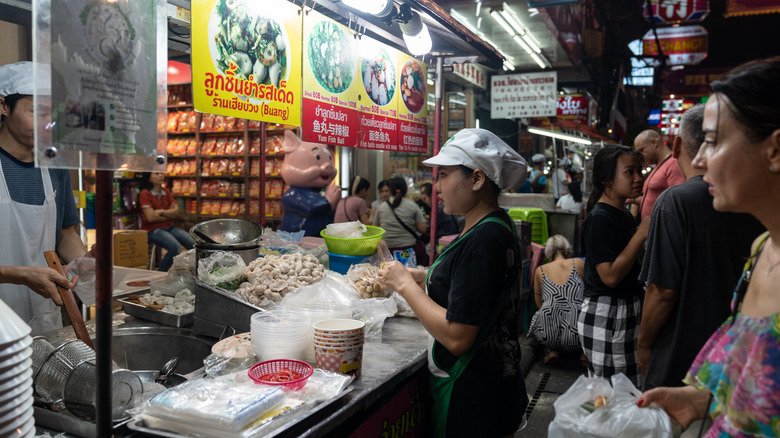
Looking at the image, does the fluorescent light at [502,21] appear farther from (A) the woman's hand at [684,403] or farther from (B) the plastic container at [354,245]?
(A) the woman's hand at [684,403]

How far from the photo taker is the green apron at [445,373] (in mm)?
1960

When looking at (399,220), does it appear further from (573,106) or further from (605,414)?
(573,106)

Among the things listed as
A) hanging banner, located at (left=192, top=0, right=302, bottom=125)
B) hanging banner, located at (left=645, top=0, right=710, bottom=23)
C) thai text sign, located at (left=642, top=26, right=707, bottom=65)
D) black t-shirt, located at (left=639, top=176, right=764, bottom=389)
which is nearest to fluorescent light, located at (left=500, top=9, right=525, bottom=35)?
hanging banner, located at (left=192, top=0, right=302, bottom=125)

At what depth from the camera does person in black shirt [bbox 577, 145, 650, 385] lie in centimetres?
329

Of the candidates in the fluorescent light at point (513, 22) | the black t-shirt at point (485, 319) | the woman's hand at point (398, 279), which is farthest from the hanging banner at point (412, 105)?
the fluorescent light at point (513, 22)

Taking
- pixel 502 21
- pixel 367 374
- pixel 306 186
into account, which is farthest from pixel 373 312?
pixel 502 21

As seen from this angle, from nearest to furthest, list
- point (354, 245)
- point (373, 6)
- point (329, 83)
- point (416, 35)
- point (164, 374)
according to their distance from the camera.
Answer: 1. point (164, 374)
2. point (373, 6)
3. point (354, 245)
4. point (329, 83)
5. point (416, 35)

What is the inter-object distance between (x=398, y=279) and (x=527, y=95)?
28.1 ft

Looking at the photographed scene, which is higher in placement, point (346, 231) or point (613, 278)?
point (346, 231)

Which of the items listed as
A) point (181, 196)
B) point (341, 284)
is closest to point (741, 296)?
point (341, 284)

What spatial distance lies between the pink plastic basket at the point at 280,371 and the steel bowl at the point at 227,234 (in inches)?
45.4

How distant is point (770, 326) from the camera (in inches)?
42.2

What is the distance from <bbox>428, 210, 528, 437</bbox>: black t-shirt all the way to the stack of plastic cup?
1.21ft

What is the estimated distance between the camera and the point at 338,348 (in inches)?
72.9
